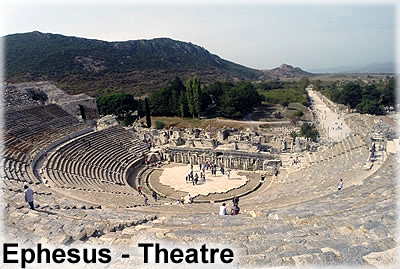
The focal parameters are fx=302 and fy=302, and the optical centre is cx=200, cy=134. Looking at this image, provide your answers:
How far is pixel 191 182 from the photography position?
1027 inches

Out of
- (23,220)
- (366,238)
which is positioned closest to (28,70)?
(23,220)

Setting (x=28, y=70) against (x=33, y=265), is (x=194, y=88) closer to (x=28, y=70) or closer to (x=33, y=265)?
(x=33, y=265)

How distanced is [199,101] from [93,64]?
69197 millimetres

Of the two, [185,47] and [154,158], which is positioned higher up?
[185,47]

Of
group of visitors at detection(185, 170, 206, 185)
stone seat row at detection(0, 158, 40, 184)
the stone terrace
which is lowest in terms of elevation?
group of visitors at detection(185, 170, 206, 185)

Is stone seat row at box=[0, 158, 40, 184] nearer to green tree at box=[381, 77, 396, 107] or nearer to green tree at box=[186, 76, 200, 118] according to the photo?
green tree at box=[186, 76, 200, 118]

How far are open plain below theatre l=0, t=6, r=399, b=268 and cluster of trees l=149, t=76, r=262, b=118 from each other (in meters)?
0.30

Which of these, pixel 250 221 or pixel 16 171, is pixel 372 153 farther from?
pixel 16 171

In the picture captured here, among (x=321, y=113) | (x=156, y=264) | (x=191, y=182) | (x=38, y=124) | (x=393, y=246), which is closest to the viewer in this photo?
(x=156, y=264)

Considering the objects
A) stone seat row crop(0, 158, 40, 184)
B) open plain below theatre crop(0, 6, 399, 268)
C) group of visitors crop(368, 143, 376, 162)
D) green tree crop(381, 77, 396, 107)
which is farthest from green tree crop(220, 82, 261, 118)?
stone seat row crop(0, 158, 40, 184)

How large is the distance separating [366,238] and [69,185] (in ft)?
53.1

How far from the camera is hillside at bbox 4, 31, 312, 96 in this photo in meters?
85.6

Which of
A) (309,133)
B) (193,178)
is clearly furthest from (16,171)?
(309,133)

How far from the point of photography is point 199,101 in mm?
52312
